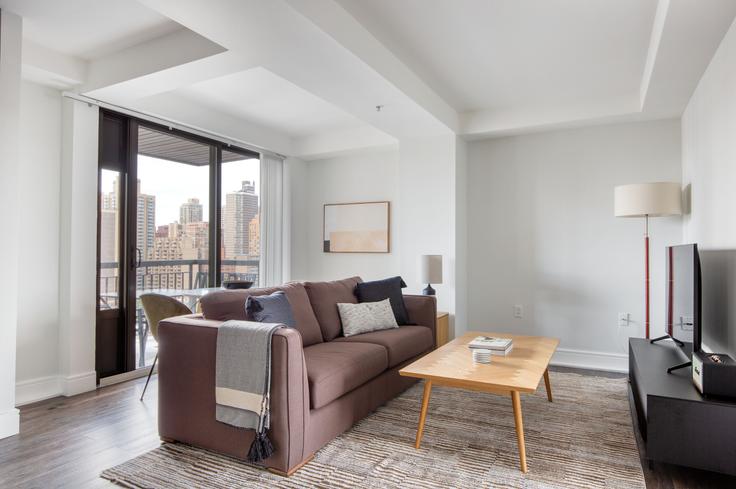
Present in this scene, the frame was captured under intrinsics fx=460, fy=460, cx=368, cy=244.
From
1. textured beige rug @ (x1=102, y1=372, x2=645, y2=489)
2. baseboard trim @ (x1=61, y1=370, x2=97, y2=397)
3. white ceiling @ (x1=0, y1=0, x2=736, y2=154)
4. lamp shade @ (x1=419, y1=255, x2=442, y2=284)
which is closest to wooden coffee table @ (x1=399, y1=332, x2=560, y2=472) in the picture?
textured beige rug @ (x1=102, y1=372, x2=645, y2=489)

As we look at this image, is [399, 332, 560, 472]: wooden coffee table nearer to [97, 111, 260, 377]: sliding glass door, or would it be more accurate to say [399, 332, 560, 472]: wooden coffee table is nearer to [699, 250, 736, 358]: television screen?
[699, 250, 736, 358]: television screen

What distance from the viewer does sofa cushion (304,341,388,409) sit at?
2485 mm

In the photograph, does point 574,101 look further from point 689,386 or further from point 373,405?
point 373,405

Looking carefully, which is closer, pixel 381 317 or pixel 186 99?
pixel 381 317

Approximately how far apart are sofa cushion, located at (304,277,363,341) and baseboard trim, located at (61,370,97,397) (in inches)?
73.7

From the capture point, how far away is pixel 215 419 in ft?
8.06

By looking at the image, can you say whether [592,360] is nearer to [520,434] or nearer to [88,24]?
[520,434]

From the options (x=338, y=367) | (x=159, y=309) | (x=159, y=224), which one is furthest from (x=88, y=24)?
(x=338, y=367)

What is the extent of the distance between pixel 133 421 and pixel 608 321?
411 cm

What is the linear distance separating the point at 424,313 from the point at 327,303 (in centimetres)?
97

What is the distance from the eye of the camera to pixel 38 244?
3.49 meters

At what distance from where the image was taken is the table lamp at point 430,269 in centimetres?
451

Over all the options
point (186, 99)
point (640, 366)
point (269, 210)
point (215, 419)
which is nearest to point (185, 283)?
point (269, 210)

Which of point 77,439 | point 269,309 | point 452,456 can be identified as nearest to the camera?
point 452,456
